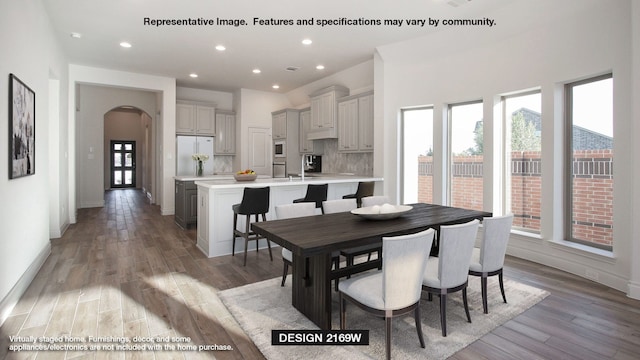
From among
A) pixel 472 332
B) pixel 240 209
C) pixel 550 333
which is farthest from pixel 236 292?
pixel 550 333

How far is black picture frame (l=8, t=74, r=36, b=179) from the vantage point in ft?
8.79

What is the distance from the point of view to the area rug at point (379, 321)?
2.08 metres

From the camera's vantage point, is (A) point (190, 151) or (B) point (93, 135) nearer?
(A) point (190, 151)

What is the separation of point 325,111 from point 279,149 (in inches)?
72.4

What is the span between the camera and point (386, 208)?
2.88 metres

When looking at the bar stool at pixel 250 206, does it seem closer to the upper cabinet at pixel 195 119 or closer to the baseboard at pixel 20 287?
the baseboard at pixel 20 287

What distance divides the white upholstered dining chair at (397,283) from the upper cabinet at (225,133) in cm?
677

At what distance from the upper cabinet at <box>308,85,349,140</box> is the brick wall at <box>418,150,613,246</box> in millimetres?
2033

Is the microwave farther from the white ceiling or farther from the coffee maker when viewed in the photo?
the white ceiling

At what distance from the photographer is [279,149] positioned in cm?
801

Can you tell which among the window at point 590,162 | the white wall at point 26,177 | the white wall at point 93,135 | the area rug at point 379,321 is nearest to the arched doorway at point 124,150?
the white wall at point 93,135

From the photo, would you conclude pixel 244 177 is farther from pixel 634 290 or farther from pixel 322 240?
pixel 634 290

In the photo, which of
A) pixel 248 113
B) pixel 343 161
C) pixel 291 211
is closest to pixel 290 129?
pixel 248 113

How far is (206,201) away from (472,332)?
131 inches
